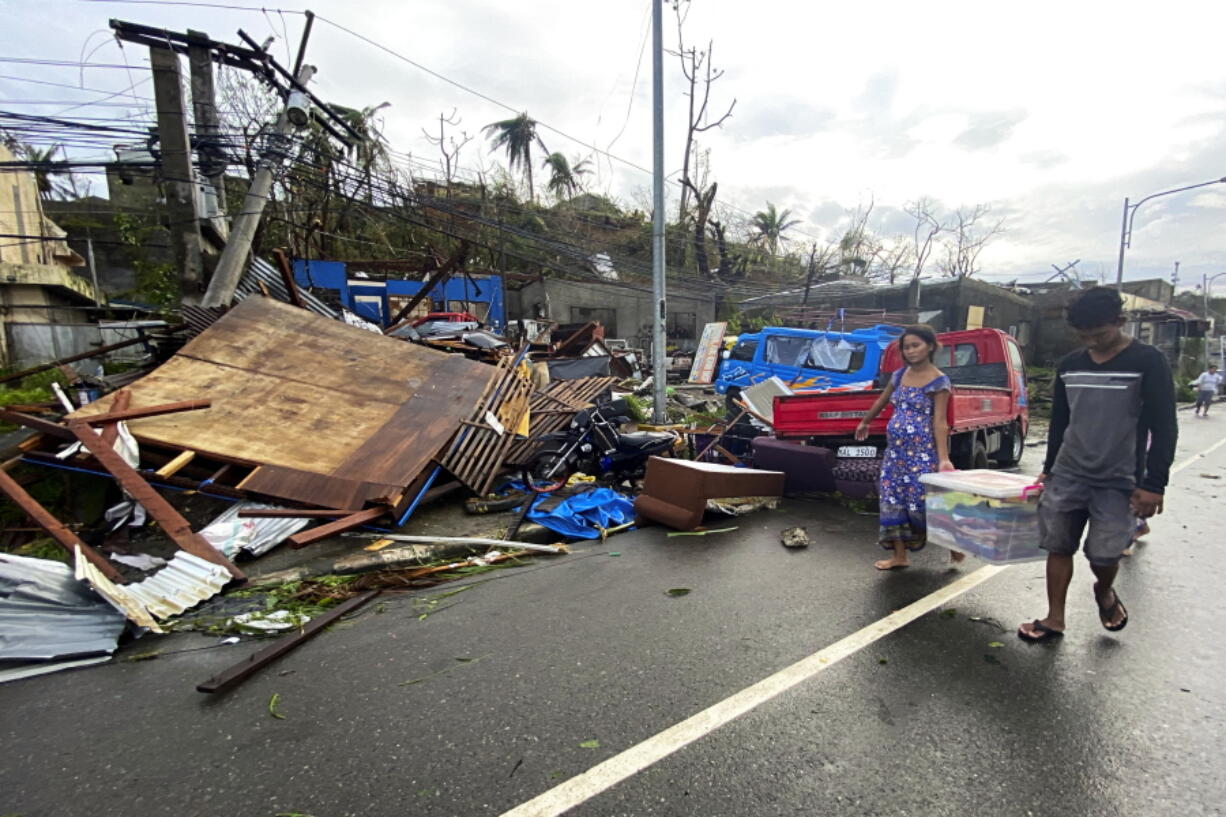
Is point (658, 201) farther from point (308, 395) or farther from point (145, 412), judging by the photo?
point (145, 412)

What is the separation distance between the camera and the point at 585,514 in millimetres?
5285

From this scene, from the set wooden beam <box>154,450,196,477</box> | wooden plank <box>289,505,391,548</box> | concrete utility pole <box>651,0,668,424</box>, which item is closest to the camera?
wooden plank <box>289,505,391,548</box>

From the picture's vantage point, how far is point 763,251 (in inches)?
1216

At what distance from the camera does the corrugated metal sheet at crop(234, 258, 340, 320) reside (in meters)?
9.92

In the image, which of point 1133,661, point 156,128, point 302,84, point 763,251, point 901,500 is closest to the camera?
point 1133,661

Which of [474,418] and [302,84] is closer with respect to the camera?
[474,418]

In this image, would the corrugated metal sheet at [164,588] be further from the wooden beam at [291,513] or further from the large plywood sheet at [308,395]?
the large plywood sheet at [308,395]

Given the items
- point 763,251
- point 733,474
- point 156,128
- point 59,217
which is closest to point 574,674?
point 733,474

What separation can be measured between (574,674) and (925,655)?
1751mm

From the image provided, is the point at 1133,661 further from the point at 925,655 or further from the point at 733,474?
the point at 733,474

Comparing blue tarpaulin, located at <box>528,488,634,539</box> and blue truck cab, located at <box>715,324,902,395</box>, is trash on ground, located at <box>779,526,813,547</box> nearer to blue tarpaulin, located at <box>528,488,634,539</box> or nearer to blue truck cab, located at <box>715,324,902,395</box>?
blue tarpaulin, located at <box>528,488,634,539</box>

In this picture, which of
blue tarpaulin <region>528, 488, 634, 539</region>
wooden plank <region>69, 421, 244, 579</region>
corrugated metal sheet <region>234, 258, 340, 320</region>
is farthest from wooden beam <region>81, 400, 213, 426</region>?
corrugated metal sheet <region>234, 258, 340, 320</region>

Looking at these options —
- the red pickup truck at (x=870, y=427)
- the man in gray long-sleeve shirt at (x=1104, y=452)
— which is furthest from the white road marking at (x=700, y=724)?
the red pickup truck at (x=870, y=427)

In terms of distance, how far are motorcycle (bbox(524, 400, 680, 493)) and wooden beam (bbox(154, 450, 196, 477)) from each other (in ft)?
10.3
